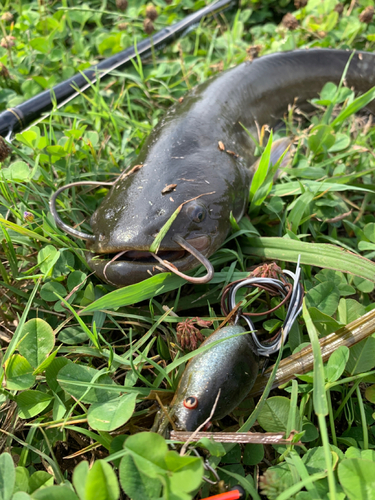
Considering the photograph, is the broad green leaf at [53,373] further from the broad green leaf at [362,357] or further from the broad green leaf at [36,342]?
the broad green leaf at [362,357]

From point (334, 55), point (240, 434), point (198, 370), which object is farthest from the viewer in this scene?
point (334, 55)

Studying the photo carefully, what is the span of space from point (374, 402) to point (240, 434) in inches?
26.2

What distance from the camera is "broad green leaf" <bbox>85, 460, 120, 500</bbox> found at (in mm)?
1154

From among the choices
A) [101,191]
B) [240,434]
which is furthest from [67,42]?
[240,434]

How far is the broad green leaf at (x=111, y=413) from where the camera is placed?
141 cm

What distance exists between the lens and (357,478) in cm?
129

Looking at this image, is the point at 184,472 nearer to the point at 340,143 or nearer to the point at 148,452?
the point at 148,452

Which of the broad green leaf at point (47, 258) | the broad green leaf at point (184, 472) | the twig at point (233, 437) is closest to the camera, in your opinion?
the broad green leaf at point (184, 472)

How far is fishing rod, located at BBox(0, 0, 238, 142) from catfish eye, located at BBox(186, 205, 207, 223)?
1.54m

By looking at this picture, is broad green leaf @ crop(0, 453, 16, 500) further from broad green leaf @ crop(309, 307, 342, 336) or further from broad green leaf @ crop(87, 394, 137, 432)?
broad green leaf @ crop(309, 307, 342, 336)

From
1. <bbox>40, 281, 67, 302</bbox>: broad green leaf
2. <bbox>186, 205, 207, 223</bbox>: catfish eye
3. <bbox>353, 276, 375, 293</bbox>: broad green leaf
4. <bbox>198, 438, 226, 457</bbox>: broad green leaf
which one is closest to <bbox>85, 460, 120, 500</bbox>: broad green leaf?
<bbox>198, 438, 226, 457</bbox>: broad green leaf

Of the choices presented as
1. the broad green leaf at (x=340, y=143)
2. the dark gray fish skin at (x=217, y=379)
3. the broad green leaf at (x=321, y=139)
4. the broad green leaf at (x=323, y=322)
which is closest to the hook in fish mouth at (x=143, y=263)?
the dark gray fish skin at (x=217, y=379)

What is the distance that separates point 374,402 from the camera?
164cm

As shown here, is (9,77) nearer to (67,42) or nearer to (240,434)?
(67,42)
